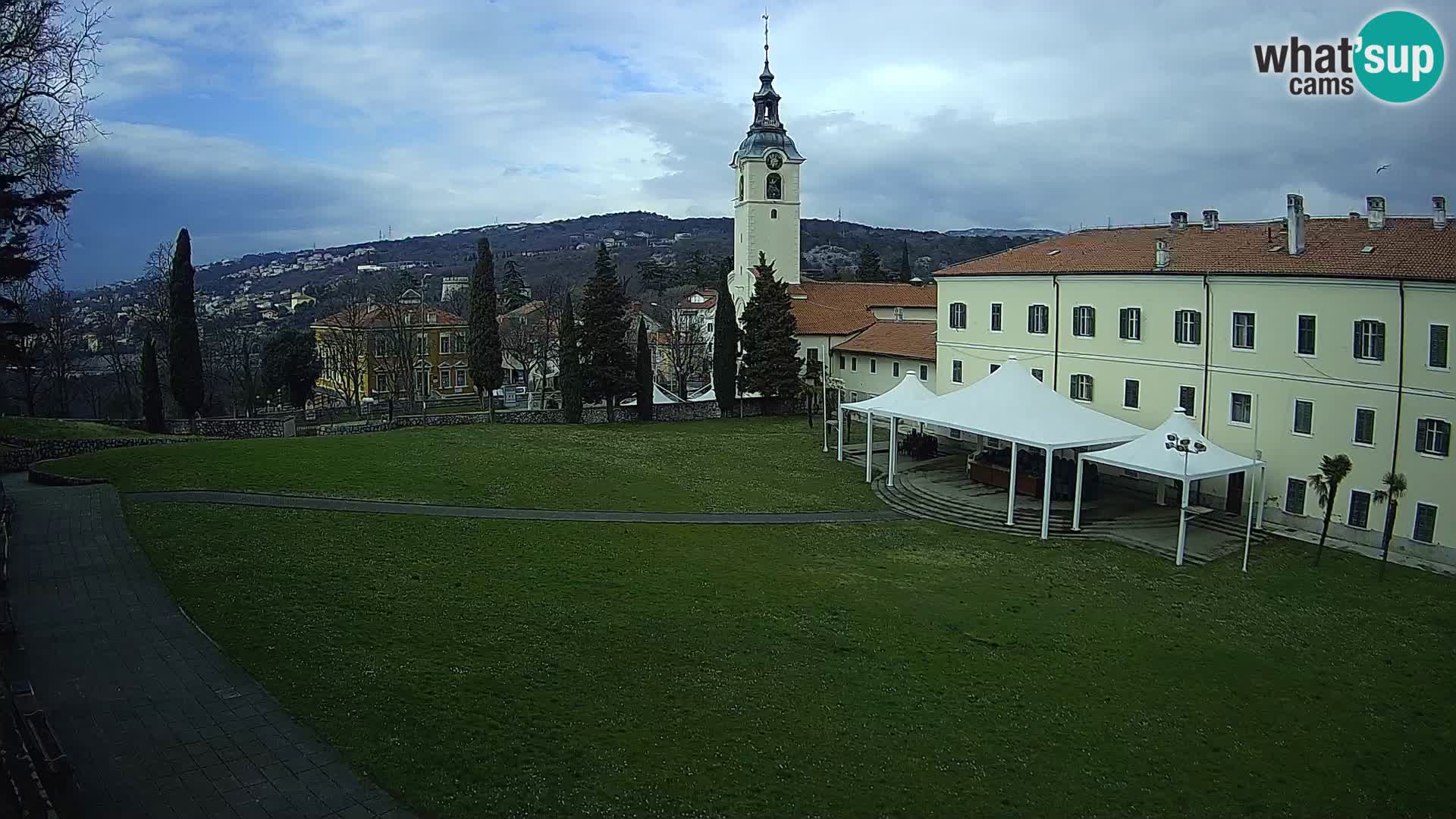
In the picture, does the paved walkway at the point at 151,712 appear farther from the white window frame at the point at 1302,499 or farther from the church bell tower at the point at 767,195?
the church bell tower at the point at 767,195

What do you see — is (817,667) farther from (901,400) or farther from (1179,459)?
(901,400)

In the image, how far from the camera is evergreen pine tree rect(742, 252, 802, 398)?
41000mm

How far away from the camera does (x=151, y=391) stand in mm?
34812

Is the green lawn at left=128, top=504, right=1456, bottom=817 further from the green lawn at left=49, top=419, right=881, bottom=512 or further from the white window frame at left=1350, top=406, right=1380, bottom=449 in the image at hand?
the green lawn at left=49, top=419, right=881, bottom=512

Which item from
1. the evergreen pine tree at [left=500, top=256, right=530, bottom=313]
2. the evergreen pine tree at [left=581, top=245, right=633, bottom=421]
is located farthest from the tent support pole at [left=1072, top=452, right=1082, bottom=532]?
the evergreen pine tree at [left=500, top=256, right=530, bottom=313]

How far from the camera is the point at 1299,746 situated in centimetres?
1136

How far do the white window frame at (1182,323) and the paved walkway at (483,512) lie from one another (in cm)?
950

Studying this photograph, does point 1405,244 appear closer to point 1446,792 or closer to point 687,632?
point 1446,792

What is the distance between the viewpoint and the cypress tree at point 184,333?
1340 inches

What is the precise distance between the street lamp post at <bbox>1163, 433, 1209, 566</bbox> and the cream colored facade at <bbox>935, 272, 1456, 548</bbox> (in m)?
1.35

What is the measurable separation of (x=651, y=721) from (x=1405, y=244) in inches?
793

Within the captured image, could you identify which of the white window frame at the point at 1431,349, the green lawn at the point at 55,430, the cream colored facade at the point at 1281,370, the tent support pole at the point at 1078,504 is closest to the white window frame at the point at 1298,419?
the cream colored facade at the point at 1281,370

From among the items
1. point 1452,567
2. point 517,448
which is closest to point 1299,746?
point 1452,567

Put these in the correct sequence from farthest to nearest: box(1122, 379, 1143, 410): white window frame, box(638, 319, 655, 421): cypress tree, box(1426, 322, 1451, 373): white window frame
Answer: box(638, 319, 655, 421): cypress tree < box(1122, 379, 1143, 410): white window frame < box(1426, 322, 1451, 373): white window frame
